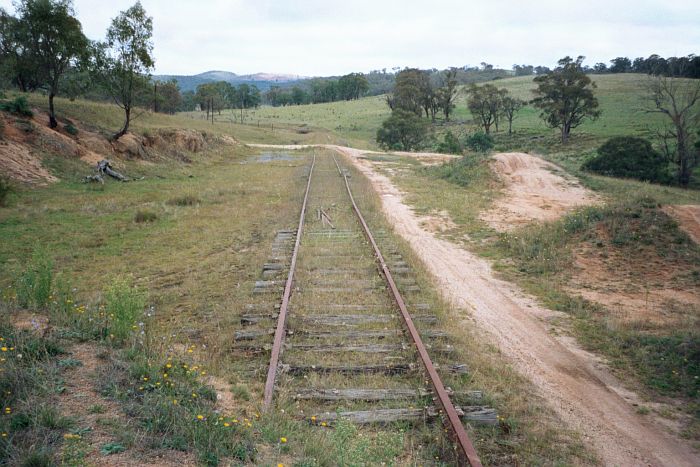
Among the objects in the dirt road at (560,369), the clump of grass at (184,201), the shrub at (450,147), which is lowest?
the dirt road at (560,369)

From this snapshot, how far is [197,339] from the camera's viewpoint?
262 inches

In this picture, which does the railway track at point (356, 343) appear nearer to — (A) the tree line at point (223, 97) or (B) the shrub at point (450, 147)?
(B) the shrub at point (450, 147)

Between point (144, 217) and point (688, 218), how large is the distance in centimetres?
1642

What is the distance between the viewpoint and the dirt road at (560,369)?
15.4ft

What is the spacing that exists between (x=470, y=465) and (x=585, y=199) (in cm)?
1883

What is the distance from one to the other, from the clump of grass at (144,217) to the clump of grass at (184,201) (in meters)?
2.67

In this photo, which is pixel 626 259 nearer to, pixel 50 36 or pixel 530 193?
pixel 530 193

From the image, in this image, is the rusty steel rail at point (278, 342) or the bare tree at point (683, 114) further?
the bare tree at point (683, 114)

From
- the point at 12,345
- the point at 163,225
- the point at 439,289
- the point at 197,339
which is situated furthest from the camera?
the point at 163,225

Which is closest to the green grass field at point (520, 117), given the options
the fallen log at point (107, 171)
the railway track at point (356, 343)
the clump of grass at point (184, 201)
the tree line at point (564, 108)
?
the tree line at point (564, 108)

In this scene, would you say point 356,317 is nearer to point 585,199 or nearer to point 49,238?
point 49,238

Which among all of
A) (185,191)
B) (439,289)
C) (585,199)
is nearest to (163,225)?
(185,191)

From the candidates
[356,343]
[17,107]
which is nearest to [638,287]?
[356,343]

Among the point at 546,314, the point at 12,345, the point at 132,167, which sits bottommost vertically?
the point at 546,314
